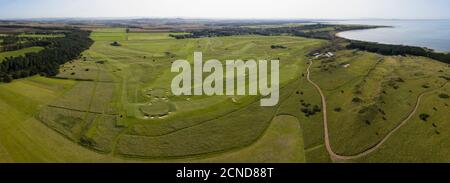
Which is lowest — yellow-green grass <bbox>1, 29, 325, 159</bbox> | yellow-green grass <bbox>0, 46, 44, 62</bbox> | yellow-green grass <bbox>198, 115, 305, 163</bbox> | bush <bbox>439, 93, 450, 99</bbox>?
yellow-green grass <bbox>198, 115, 305, 163</bbox>

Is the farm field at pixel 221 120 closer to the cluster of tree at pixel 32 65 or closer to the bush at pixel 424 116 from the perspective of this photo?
the bush at pixel 424 116

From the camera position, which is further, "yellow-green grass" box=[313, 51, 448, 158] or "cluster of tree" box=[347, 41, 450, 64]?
"cluster of tree" box=[347, 41, 450, 64]

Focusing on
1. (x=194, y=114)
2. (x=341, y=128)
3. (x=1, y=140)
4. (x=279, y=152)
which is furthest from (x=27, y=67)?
(x=341, y=128)

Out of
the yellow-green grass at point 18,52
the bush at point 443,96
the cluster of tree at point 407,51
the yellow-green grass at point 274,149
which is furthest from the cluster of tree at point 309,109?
the yellow-green grass at point 18,52

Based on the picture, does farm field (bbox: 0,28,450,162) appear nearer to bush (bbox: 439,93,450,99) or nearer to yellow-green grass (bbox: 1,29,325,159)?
yellow-green grass (bbox: 1,29,325,159)

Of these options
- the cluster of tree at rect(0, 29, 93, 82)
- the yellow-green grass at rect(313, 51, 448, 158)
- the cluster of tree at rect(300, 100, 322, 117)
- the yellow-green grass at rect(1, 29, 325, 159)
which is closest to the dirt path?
the yellow-green grass at rect(313, 51, 448, 158)

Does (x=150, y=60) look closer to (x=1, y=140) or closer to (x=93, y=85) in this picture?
(x=93, y=85)

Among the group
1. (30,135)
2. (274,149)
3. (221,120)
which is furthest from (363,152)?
(30,135)
